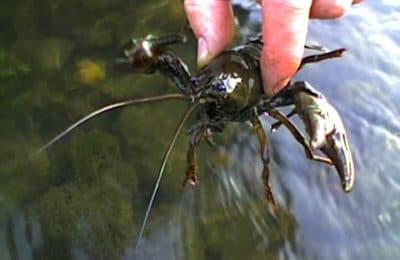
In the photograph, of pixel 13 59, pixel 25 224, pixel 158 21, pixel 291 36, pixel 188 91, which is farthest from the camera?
pixel 158 21

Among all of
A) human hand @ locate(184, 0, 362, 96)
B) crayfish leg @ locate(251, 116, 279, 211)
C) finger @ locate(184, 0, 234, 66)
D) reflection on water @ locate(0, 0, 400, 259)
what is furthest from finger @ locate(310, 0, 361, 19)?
reflection on water @ locate(0, 0, 400, 259)

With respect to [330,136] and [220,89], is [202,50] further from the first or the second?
[330,136]

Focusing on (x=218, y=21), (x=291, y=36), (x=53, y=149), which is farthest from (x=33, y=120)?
(x=291, y=36)

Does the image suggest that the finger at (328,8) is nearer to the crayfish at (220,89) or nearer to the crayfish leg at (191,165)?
the crayfish at (220,89)

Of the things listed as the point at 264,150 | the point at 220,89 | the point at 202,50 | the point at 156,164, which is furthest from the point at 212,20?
the point at 156,164

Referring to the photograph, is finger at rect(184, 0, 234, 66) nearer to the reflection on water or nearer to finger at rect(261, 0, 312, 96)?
finger at rect(261, 0, 312, 96)

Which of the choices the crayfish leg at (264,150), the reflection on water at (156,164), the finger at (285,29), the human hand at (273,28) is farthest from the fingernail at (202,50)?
the reflection on water at (156,164)

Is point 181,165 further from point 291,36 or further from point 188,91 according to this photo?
point 291,36
